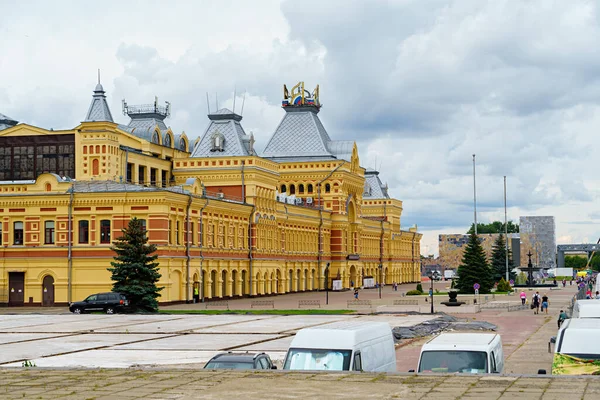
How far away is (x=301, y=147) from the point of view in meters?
111

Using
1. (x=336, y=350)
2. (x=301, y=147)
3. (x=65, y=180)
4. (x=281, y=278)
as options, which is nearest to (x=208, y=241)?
(x=65, y=180)

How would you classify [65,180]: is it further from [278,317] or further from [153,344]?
[153,344]

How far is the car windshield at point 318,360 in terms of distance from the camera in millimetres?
21922

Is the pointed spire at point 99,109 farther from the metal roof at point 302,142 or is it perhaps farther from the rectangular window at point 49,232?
the metal roof at point 302,142

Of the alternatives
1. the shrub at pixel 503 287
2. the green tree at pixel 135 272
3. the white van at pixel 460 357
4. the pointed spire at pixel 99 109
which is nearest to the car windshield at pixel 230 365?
the white van at pixel 460 357

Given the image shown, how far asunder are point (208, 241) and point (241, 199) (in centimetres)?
1008

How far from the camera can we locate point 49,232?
69.8 m

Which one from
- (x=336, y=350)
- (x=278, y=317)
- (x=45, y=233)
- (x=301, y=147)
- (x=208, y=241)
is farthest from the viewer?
(x=301, y=147)

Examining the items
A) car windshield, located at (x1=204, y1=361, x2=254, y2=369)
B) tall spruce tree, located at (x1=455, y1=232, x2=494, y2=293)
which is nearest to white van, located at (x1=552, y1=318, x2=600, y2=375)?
car windshield, located at (x1=204, y1=361, x2=254, y2=369)

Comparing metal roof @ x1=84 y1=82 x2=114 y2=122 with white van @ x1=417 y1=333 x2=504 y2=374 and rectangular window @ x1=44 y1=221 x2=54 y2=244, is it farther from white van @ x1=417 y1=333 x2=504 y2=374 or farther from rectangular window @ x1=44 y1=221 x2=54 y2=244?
white van @ x1=417 y1=333 x2=504 y2=374

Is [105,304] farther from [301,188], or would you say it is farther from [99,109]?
[301,188]

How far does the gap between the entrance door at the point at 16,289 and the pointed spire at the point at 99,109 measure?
46.6 feet

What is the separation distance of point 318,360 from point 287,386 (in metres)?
4.03

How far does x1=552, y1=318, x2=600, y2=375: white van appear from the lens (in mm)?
21125
